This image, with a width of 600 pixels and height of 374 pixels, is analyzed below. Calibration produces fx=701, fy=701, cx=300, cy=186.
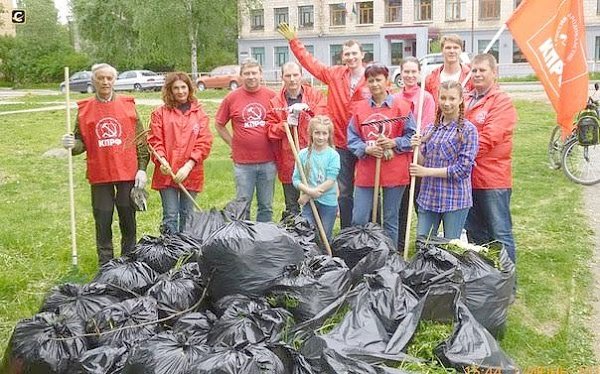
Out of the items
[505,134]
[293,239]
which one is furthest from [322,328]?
[505,134]

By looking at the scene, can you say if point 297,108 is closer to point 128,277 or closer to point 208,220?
point 208,220

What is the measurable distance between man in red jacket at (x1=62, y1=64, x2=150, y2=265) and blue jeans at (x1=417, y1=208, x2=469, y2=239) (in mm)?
1926

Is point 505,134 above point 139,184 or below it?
above

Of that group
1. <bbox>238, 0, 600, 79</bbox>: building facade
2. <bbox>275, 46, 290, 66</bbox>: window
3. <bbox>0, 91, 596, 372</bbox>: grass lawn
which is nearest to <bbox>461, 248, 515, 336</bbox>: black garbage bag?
<bbox>0, 91, 596, 372</bbox>: grass lawn

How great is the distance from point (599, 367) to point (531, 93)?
18.7 metres

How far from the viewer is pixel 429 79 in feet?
17.4

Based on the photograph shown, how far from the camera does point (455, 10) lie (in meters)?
40.9

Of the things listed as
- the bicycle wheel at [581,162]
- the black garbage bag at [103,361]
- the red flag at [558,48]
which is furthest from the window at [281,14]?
the black garbage bag at [103,361]

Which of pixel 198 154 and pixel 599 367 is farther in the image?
pixel 198 154

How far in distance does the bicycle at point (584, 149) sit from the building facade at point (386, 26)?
28658 mm

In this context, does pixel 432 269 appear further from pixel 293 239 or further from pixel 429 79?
pixel 429 79

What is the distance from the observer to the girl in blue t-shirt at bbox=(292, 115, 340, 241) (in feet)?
15.7

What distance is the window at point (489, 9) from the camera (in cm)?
3966

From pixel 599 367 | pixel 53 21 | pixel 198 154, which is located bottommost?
pixel 599 367
